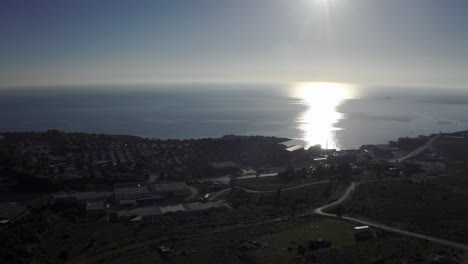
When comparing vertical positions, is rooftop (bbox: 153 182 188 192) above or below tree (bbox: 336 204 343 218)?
below

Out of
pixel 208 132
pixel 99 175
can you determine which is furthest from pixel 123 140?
pixel 208 132

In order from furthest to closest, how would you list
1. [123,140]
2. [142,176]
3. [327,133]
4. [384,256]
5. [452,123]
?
[452,123], [327,133], [123,140], [142,176], [384,256]

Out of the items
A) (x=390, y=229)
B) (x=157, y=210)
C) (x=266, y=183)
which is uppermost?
(x=390, y=229)

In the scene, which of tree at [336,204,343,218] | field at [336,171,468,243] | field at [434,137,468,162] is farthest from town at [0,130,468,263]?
field at [336,171,468,243]

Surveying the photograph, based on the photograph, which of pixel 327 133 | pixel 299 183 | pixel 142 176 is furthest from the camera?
pixel 327 133

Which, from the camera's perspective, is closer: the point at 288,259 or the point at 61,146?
the point at 288,259

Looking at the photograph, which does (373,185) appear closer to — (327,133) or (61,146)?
(61,146)

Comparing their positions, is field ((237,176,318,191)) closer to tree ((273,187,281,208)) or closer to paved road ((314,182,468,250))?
tree ((273,187,281,208))

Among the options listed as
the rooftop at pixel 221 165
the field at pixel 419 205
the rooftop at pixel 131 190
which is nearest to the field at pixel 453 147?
the field at pixel 419 205

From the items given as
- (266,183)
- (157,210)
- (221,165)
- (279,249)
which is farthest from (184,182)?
(279,249)

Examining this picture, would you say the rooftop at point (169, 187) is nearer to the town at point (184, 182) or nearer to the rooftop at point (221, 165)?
the town at point (184, 182)

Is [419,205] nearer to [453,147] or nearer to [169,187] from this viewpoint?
[169,187]
